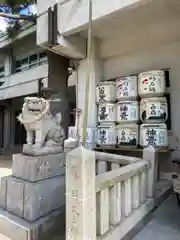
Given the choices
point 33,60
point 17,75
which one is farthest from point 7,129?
point 33,60

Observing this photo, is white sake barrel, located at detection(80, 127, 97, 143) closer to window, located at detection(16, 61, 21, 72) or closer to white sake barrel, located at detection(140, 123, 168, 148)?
Answer: white sake barrel, located at detection(140, 123, 168, 148)

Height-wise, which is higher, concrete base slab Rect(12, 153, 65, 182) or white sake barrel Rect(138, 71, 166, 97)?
white sake barrel Rect(138, 71, 166, 97)

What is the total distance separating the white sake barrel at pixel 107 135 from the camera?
4.95m

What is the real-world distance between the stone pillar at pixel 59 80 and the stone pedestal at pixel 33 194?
3.54 meters

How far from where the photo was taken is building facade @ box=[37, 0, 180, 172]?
411 centimetres

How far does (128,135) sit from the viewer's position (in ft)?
15.4

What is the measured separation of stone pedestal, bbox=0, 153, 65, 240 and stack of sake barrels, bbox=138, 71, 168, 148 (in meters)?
2.34

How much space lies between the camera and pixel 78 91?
18.6 feet

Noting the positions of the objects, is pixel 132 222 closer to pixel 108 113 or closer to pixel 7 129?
pixel 108 113

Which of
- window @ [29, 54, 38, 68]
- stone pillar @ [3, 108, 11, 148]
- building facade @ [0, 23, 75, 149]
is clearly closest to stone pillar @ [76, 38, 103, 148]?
building facade @ [0, 23, 75, 149]

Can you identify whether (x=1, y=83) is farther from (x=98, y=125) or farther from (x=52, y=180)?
(x=52, y=180)

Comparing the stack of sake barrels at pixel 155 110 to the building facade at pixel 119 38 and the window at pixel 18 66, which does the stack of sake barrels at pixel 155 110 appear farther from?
the window at pixel 18 66

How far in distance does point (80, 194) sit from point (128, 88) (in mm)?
3601

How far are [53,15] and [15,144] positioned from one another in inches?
320
